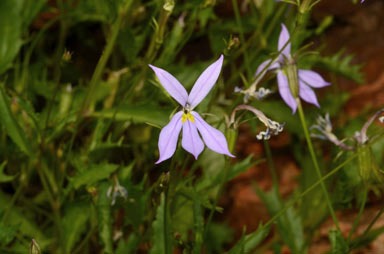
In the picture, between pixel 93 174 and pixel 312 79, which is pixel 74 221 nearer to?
pixel 93 174

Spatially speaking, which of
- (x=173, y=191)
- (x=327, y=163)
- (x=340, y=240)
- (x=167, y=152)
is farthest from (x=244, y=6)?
(x=167, y=152)

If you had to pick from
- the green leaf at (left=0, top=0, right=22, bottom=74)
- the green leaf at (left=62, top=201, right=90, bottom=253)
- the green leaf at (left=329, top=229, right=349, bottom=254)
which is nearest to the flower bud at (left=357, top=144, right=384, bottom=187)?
the green leaf at (left=329, top=229, right=349, bottom=254)

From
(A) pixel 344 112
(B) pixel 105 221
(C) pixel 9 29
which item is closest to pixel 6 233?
(B) pixel 105 221

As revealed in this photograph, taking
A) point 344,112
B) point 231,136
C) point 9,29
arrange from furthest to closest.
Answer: point 344,112 < point 9,29 < point 231,136

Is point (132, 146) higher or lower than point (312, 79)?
lower

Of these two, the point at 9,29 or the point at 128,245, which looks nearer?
the point at 128,245

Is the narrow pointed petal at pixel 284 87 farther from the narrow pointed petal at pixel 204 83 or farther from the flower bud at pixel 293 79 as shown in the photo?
the narrow pointed petal at pixel 204 83

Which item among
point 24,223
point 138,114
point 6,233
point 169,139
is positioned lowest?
point 24,223
